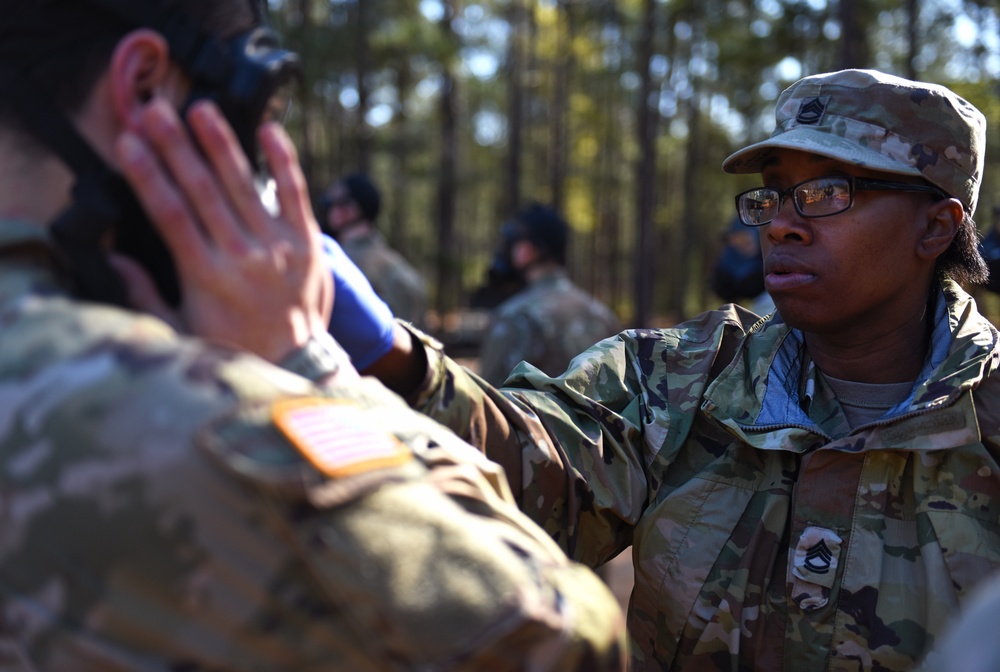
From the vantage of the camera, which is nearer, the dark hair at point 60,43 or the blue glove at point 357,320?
the dark hair at point 60,43

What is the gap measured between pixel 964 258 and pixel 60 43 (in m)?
2.38

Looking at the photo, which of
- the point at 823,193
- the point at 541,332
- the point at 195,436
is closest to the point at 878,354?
the point at 823,193

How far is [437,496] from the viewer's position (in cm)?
118

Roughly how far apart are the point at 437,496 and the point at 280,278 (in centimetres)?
38

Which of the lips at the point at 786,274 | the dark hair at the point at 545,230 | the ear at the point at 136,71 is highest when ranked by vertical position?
the ear at the point at 136,71

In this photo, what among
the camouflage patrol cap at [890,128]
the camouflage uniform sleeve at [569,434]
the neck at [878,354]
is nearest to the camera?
the camouflage uniform sleeve at [569,434]

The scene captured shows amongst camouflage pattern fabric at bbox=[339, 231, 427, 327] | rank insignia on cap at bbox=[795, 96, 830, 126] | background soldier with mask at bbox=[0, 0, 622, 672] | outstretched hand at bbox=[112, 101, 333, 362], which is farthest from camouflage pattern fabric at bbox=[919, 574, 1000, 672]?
Result: camouflage pattern fabric at bbox=[339, 231, 427, 327]

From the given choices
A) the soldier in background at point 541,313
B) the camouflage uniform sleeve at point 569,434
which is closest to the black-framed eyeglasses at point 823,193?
the camouflage uniform sleeve at point 569,434

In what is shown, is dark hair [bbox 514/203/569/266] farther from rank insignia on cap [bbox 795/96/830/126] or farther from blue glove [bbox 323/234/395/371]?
blue glove [bbox 323/234/395/371]

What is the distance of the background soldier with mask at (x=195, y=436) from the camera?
1043 mm

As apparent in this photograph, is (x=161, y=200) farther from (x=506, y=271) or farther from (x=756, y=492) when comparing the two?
(x=506, y=271)

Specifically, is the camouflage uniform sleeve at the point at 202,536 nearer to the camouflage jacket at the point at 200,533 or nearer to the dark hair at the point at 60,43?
the camouflage jacket at the point at 200,533

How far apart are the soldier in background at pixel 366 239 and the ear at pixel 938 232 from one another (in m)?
5.38

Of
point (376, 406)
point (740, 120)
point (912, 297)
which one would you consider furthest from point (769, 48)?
point (376, 406)
